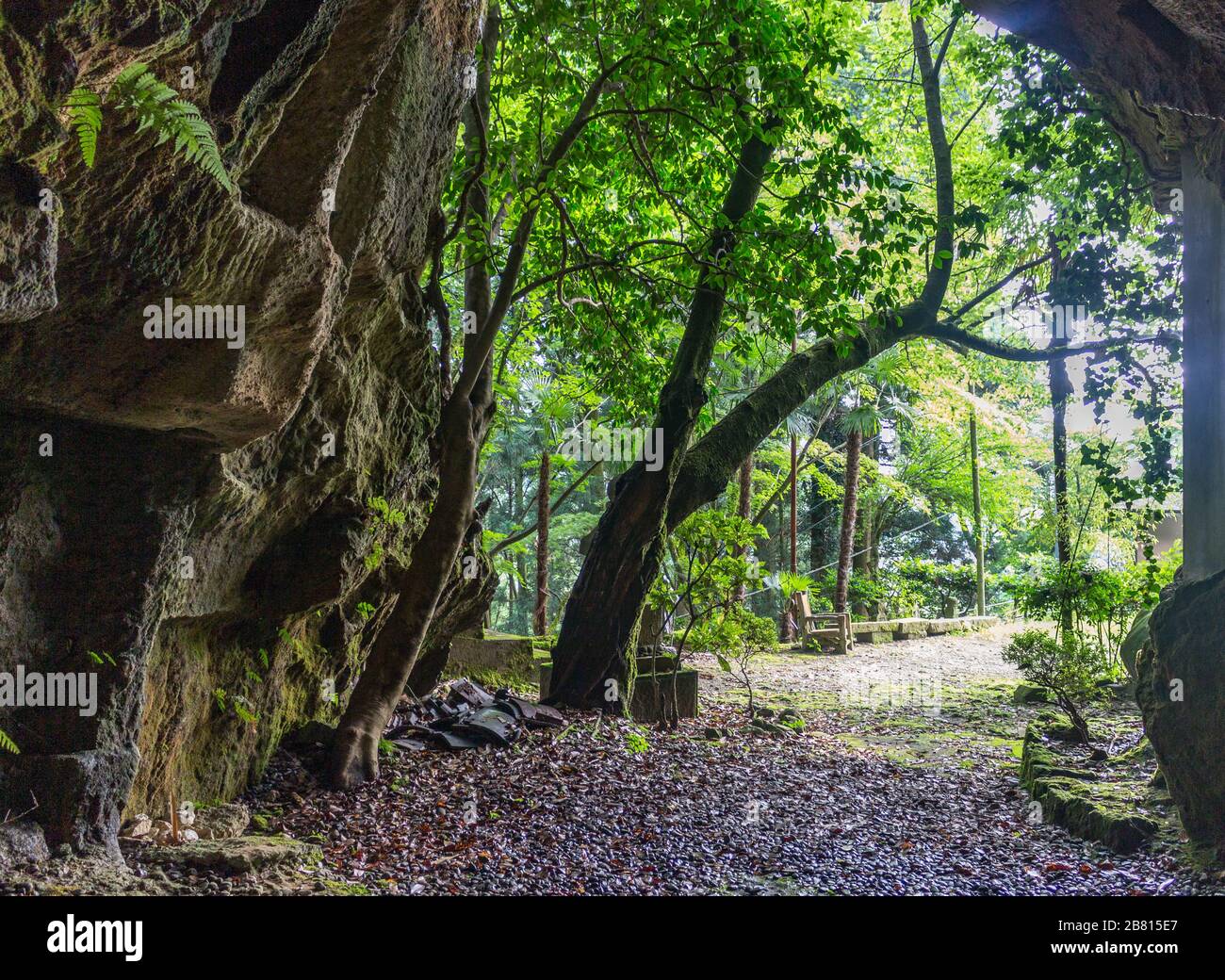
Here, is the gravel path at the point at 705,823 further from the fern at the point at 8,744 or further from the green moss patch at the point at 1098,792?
the fern at the point at 8,744

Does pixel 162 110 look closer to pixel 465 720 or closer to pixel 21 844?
pixel 21 844

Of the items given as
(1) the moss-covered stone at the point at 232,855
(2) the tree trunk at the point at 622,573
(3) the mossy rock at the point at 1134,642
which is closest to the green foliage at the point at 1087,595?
(3) the mossy rock at the point at 1134,642

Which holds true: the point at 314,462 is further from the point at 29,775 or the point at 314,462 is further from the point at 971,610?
the point at 971,610

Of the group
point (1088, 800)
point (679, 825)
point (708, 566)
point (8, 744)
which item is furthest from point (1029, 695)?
point (8, 744)

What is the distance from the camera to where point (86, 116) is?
8.20ft

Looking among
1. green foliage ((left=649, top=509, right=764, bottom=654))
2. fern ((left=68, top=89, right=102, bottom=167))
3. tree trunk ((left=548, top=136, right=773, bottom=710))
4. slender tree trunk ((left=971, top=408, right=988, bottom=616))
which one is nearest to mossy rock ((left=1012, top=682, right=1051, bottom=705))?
green foliage ((left=649, top=509, right=764, bottom=654))

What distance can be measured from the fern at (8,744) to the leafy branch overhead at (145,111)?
212cm

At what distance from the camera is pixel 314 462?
564 centimetres

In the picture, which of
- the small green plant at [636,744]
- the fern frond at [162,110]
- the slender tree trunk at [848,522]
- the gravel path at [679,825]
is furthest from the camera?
the slender tree trunk at [848,522]

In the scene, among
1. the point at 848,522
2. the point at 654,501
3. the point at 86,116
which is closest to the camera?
the point at 86,116

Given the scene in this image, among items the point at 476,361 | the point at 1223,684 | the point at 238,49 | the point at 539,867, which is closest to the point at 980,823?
the point at 1223,684

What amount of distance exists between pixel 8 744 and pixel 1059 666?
8963mm

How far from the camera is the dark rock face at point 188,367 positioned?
287 cm

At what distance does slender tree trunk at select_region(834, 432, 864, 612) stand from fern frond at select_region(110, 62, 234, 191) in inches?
751
